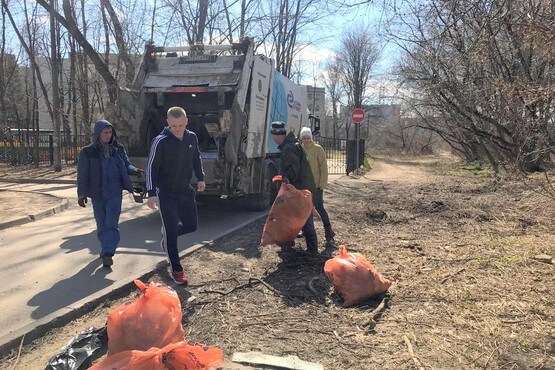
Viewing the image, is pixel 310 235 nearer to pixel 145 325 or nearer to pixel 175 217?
pixel 175 217

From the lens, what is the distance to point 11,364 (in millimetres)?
3352

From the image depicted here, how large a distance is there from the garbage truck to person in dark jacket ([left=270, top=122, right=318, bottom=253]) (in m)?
2.59

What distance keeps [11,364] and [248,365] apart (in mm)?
1710

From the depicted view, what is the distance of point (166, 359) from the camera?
106 inches

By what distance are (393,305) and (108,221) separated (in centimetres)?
343

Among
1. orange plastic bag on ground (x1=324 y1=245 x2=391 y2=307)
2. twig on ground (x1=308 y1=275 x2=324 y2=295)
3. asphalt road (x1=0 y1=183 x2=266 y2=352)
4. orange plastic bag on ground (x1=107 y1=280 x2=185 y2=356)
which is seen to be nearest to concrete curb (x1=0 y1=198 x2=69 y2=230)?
asphalt road (x1=0 y1=183 x2=266 y2=352)

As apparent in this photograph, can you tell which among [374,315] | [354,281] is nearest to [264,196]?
[354,281]

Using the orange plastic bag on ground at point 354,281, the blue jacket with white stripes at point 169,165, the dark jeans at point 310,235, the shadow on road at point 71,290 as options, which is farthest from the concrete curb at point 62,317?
the orange plastic bag on ground at point 354,281

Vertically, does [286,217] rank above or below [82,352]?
above

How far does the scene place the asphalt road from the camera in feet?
14.3

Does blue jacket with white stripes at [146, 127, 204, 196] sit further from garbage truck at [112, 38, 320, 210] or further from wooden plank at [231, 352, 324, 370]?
garbage truck at [112, 38, 320, 210]

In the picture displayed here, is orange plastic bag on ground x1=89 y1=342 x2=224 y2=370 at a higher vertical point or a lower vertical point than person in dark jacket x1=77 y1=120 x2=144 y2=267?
lower

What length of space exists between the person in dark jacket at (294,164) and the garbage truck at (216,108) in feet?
8.48

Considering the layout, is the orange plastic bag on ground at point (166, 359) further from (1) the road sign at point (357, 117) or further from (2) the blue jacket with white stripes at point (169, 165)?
(1) the road sign at point (357, 117)
